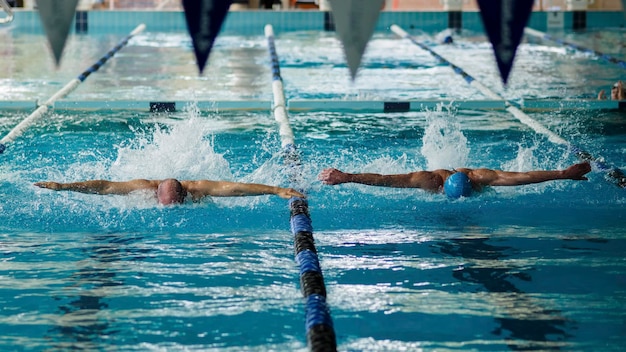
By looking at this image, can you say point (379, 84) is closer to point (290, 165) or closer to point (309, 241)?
point (290, 165)

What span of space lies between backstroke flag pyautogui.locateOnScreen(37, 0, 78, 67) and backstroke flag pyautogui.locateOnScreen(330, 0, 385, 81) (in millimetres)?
911

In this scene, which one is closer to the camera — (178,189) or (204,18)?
(204,18)

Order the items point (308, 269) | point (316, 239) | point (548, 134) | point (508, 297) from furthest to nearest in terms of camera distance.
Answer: point (548, 134) < point (316, 239) < point (308, 269) < point (508, 297)

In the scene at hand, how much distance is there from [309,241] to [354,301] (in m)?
0.63

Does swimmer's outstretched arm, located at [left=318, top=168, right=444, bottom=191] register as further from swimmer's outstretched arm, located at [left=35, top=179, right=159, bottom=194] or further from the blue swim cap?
swimmer's outstretched arm, located at [left=35, top=179, right=159, bottom=194]

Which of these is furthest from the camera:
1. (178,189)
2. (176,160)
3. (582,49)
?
(582,49)

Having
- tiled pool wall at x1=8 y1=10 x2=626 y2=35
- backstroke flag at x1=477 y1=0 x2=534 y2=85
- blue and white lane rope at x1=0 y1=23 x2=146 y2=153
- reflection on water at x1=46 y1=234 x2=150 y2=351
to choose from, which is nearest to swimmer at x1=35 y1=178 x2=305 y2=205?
reflection on water at x1=46 y1=234 x2=150 y2=351

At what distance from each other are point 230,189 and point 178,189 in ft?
0.83

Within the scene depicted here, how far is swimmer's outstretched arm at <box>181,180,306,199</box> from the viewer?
4.73 meters

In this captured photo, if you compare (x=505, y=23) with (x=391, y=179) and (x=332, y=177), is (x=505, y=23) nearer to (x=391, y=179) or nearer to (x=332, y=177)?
(x=332, y=177)

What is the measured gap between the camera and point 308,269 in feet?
12.2

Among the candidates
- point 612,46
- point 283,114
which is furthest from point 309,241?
point 612,46

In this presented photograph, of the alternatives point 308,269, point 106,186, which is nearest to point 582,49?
point 106,186

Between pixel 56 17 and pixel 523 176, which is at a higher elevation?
pixel 56 17
